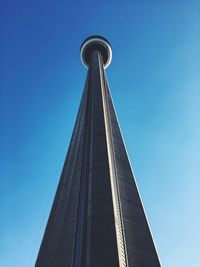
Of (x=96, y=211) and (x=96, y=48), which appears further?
(x=96, y=48)

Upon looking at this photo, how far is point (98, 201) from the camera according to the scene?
1005 inches

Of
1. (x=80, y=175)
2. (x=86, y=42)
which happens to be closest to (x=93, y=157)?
(x=80, y=175)

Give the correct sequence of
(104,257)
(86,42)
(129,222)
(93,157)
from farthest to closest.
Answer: (86,42) < (93,157) < (129,222) < (104,257)

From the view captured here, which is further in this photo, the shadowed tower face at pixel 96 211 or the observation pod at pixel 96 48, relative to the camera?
Answer: the observation pod at pixel 96 48

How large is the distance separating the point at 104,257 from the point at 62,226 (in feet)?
27.3

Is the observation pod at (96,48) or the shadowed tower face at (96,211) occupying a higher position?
the observation pod at (96,48)

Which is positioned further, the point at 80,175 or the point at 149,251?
the point at 80,175

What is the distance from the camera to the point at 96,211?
24.5 metres

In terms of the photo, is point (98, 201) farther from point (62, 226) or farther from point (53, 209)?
point (53, 209)

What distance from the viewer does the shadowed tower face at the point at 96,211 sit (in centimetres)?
2219

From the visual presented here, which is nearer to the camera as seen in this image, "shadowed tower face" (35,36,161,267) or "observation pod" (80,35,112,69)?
"shadowed tower face" (35,36,161,267)

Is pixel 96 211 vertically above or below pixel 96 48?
below

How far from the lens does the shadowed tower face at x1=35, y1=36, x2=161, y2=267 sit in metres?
22.2

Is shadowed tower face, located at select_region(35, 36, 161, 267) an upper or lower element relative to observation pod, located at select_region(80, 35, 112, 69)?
lower
